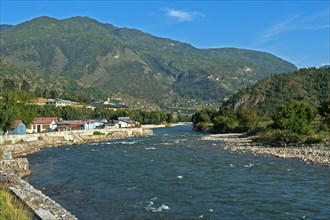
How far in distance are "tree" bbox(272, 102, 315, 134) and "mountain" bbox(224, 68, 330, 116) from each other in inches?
3250

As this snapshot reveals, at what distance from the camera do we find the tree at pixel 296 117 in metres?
66.6

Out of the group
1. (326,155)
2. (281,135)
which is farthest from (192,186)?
(281,135)

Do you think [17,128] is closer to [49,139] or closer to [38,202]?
[49,139]

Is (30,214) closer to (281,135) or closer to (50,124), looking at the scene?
(281,135)

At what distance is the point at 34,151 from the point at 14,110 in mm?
16031

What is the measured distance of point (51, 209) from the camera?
21469mm

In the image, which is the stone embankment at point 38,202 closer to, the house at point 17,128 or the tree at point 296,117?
the tree at point 296,117

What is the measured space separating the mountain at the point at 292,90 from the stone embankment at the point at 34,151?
247 ft

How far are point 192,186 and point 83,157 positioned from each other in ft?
88.1

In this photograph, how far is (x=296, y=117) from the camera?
6819 cm

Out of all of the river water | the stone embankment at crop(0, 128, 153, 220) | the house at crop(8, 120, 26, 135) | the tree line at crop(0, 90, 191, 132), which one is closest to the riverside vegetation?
the river water

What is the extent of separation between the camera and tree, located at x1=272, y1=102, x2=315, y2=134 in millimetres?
66562

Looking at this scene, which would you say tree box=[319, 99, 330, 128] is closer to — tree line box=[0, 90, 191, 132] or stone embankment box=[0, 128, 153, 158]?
stone embankment box=[0, 128, 153, 158]

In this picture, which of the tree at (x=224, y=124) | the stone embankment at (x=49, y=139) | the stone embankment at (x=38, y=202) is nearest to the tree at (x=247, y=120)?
the tree at (x=224, y=124)
